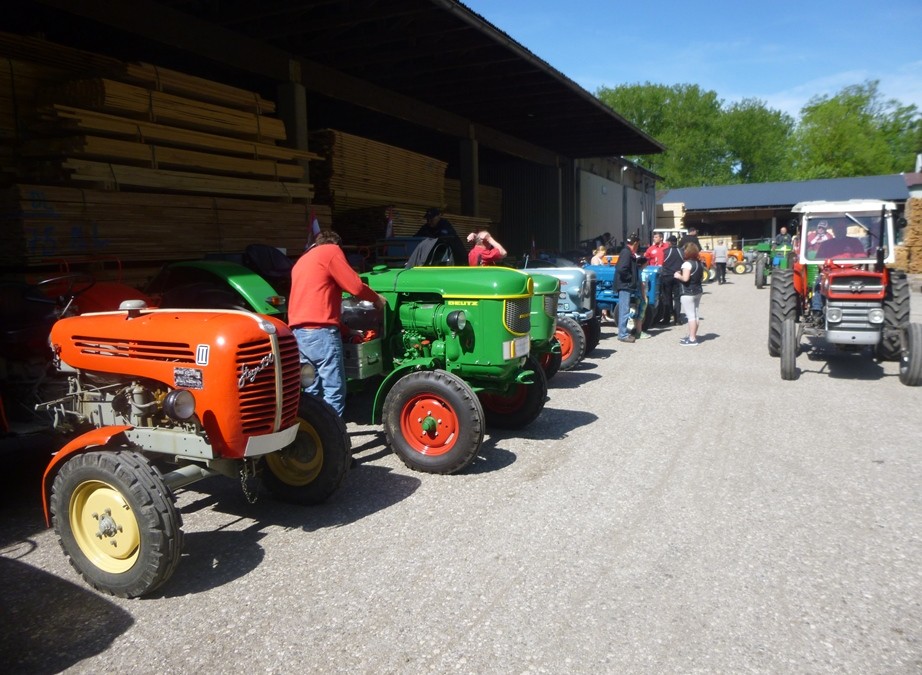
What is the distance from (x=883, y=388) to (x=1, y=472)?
8100 mm

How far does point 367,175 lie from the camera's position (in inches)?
452

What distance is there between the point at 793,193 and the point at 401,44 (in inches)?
1458

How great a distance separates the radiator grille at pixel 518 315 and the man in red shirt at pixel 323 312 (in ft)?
3.73

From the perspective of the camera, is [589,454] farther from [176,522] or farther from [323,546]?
[176,522]

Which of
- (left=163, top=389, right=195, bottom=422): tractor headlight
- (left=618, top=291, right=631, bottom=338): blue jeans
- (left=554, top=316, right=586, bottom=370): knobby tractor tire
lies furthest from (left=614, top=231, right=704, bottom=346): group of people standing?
(left=163, top=389, right=195, bottom=422): tractor headlight

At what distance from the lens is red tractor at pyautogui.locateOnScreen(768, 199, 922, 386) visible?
7.57 m

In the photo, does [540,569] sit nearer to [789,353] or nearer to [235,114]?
[789,353]

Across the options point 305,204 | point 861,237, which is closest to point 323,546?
point 305,204

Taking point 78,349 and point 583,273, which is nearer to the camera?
point 78,349

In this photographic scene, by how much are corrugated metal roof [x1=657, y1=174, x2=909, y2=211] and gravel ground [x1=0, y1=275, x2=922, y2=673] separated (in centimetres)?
3772

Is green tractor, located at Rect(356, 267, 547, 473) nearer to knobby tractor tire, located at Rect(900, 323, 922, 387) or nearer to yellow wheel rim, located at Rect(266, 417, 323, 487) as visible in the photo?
yellow wheel rim, located at Rect(266, 417, 323, 487)

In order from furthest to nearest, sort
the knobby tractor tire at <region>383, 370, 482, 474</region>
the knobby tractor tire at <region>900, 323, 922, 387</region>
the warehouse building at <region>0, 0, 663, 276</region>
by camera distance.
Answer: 1. the knobby tractor tire at <region>900, 323, 922, 387</region>
2. the warehouse building at <region>0, 0, 663, 276</region>
3. the knobby tractor tire at <region>383, 370, 482, 474</region>

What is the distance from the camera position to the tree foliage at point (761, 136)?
56.4 metres

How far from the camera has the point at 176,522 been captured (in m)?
3.06
